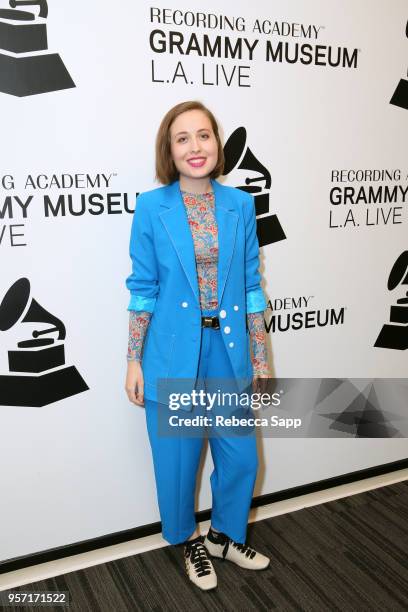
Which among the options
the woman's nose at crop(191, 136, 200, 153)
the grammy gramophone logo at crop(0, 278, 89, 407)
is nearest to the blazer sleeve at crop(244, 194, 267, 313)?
the woman's nose at crop(191, 136, 200, 153)

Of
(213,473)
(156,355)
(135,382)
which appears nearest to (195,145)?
(156,355)

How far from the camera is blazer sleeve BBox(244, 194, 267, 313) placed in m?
1.81

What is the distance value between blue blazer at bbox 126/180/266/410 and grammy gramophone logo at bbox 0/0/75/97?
1.49ft

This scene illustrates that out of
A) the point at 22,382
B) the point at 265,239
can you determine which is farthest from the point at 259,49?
the point at 22,382

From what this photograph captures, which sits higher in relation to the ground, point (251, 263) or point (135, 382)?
point (251, 263)

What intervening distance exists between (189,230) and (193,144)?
260mm

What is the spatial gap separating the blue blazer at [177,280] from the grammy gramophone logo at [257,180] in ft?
0.66

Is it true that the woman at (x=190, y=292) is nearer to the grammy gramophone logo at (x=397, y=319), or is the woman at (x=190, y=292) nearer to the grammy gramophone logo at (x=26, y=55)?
the grammy gramophone logo at (x=26, y=55)

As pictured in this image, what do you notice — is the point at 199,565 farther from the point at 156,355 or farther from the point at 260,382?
the point at 156,355

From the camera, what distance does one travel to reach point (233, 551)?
203 cm

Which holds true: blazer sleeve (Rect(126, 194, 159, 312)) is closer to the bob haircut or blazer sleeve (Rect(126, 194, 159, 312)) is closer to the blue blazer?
the blue blazer

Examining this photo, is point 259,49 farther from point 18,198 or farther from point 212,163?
point 18,198

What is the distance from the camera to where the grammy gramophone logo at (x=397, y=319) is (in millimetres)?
2398

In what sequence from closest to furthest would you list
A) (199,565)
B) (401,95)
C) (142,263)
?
(142,263) < (199,565) < (401,95)
